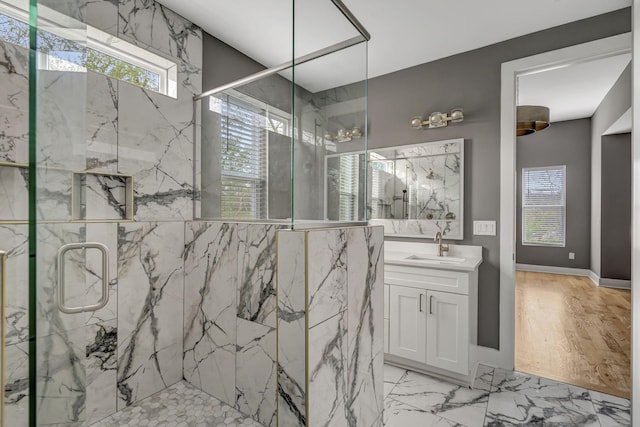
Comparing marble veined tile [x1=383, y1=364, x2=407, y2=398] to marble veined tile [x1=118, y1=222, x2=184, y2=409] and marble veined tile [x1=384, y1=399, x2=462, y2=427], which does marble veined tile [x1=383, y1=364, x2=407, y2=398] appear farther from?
marble veined tile [x1=118, y1=222, x2=184, y2=409]

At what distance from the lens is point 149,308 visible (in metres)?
1.91

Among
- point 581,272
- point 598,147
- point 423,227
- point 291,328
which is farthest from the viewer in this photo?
point 581,272

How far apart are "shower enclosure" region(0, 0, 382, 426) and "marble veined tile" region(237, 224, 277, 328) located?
0.03 feet

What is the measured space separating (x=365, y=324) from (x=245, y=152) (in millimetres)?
1232

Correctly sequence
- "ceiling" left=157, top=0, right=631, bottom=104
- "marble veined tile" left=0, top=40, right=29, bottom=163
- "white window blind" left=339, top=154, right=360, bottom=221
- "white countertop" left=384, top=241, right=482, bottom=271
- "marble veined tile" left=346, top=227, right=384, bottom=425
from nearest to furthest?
"marble veined tile" left=0, top=40, right=29, bottom=163 < "marble veined tile" left=346, top=227, right=384, bottom=425 < "white window blind" left=339, top=154, right=360, bottom=221 < "ceiling" left=157, top=0, right=631, bottom=104 < "white countertop" left=384, top=241, right=482, bottom=271

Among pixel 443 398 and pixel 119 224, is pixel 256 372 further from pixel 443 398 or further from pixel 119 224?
pixel 443 398

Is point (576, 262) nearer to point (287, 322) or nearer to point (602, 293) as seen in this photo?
point (602, 293)

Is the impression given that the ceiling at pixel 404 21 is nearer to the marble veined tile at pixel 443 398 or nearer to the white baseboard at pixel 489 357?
the marble veined tile at pixel 443 398

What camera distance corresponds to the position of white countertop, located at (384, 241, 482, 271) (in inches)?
90.3

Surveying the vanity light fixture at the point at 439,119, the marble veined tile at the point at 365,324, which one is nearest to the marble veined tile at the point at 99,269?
the marble veined tile at the point at 365,324

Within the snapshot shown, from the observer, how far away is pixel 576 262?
5867 mm

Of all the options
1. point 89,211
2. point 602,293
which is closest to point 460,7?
point 89,211

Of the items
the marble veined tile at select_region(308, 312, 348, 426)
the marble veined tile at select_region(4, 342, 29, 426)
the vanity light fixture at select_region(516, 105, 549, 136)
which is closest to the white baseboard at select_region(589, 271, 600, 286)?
the vanity light fixture at select_region(516, 105, 549, 136)

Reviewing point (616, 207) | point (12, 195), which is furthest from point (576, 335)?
point (12, 195)
